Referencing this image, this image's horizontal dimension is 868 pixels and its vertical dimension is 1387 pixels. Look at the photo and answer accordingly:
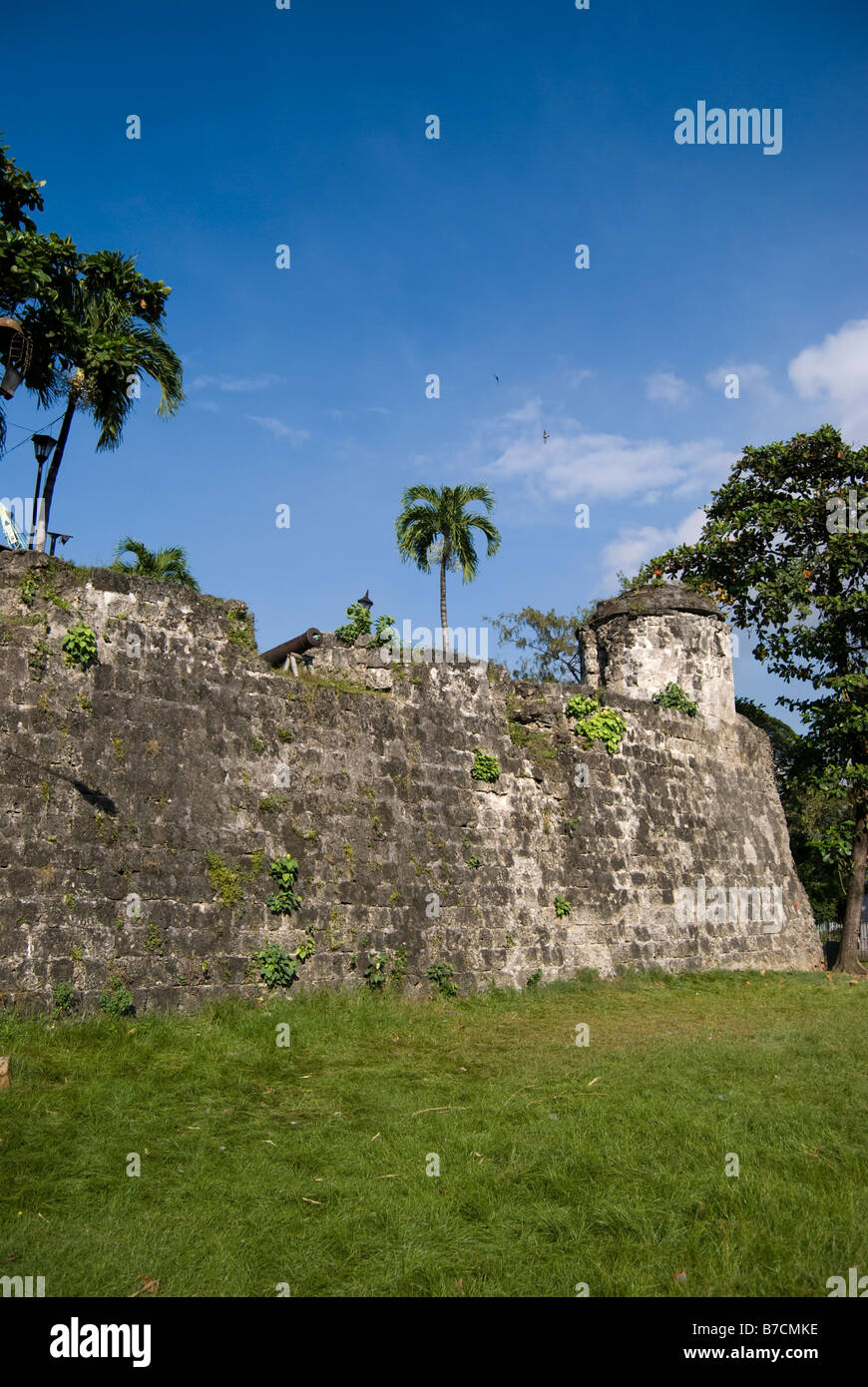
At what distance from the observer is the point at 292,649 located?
48.2 feet

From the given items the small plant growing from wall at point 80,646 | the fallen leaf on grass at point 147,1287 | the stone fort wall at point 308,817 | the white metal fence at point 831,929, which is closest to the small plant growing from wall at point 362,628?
the stone fort wall at point 308,817

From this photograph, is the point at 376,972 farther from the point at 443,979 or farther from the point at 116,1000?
the point at 116,1000

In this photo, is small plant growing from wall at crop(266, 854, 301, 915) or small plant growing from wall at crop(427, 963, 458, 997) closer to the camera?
small plant growing from wall at crop(266, 854, 301, 915)

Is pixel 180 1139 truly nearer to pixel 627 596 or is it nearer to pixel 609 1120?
pixel 609 1120

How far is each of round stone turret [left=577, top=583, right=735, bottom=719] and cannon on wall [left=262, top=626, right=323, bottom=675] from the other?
7107 millimetres

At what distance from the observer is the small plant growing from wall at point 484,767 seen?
1443 cm

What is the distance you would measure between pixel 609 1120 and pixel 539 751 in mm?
8787

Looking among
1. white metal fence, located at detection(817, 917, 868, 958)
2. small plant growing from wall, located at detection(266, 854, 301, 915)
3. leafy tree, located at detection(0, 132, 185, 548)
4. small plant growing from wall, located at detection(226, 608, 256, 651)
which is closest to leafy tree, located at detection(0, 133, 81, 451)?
leafy tree, located at detection(0, 132, 185, 548)

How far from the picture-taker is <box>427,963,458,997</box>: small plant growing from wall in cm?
1270

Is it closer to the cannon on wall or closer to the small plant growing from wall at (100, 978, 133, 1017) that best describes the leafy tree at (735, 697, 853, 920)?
the cannon on wall

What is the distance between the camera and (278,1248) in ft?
16.9

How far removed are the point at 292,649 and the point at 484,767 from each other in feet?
11.9

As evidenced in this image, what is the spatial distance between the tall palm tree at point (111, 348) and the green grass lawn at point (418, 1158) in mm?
13322

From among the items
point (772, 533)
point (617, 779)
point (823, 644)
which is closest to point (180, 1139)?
point (617, 779)
